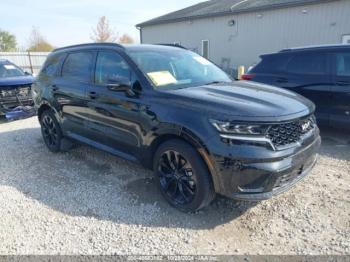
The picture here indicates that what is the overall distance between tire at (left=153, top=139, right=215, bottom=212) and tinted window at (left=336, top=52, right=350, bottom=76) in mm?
3758

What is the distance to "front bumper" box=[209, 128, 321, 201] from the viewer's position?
275 centimetres

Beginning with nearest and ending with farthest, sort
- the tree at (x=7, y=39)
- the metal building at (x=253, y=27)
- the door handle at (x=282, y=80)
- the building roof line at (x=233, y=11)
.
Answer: the door handle at (x=282, y=80) < the metal building at (x=253, y=27) < the building roof line at (x=233, y=11) < the tree at (x=7, y=39)

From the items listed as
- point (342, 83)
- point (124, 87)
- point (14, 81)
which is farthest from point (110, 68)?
point (14, 81)

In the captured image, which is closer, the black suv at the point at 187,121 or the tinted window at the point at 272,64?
the black suv at the point at 187,121

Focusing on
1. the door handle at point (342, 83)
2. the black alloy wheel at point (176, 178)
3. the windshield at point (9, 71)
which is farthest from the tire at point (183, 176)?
the windshield at point (9, 71)

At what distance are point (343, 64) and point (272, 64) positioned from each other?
133 cm

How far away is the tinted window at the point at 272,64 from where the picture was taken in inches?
238

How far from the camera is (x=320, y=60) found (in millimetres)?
5551

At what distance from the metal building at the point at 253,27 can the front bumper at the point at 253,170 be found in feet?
39.3

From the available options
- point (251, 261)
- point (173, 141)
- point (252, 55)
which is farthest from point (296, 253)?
point (252, 55)

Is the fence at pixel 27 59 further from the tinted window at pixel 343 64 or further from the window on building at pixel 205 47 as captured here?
the tinted window at pixel 343 64

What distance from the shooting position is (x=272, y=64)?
243 inches

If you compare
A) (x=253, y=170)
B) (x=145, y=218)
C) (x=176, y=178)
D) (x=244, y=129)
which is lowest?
(x=145, y=218)

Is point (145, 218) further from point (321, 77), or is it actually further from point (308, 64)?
point (308, 64)
